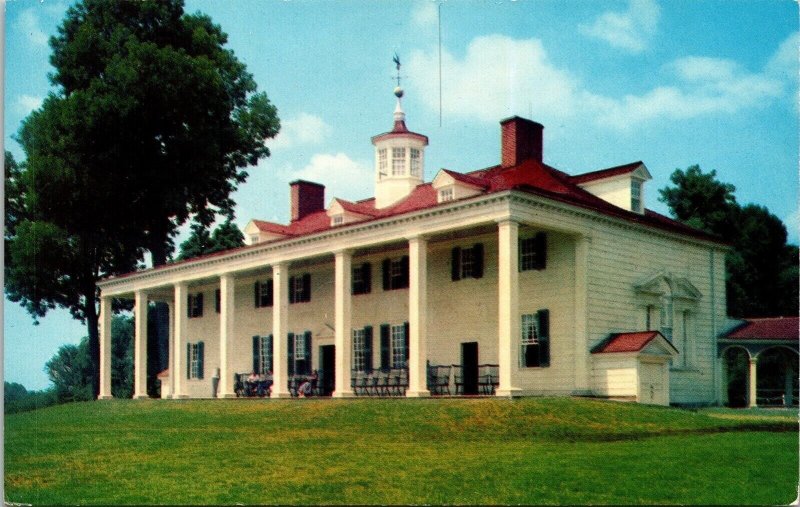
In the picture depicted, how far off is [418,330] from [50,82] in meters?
23.5

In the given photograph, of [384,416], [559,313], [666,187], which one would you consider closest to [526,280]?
[559,313]

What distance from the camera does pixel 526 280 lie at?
1073 inches

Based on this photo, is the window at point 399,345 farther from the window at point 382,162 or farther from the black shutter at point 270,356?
the black shutter at point 270,356

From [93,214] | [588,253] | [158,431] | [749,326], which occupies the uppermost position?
[93,214]

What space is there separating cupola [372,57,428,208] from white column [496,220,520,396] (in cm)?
993

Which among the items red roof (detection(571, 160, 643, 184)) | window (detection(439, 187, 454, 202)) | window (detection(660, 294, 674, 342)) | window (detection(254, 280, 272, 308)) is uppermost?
red roof (detection(571, 160, 643, 184))

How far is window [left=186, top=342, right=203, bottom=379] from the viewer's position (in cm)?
4041

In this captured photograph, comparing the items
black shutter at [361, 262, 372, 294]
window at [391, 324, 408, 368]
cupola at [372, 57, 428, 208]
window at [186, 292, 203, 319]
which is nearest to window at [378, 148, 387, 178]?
cupola at [372, 57, 428, 208]

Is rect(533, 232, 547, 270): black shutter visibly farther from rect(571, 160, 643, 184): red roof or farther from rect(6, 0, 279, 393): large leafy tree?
rect(6, 0, 279, 393): large leafy tree

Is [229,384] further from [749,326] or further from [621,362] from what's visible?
[749,326]

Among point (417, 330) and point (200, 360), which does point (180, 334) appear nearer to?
point (200, 360)

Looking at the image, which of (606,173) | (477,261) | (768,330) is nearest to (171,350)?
(477,261)

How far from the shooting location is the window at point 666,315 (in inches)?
1113

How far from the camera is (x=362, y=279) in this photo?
3259cm
